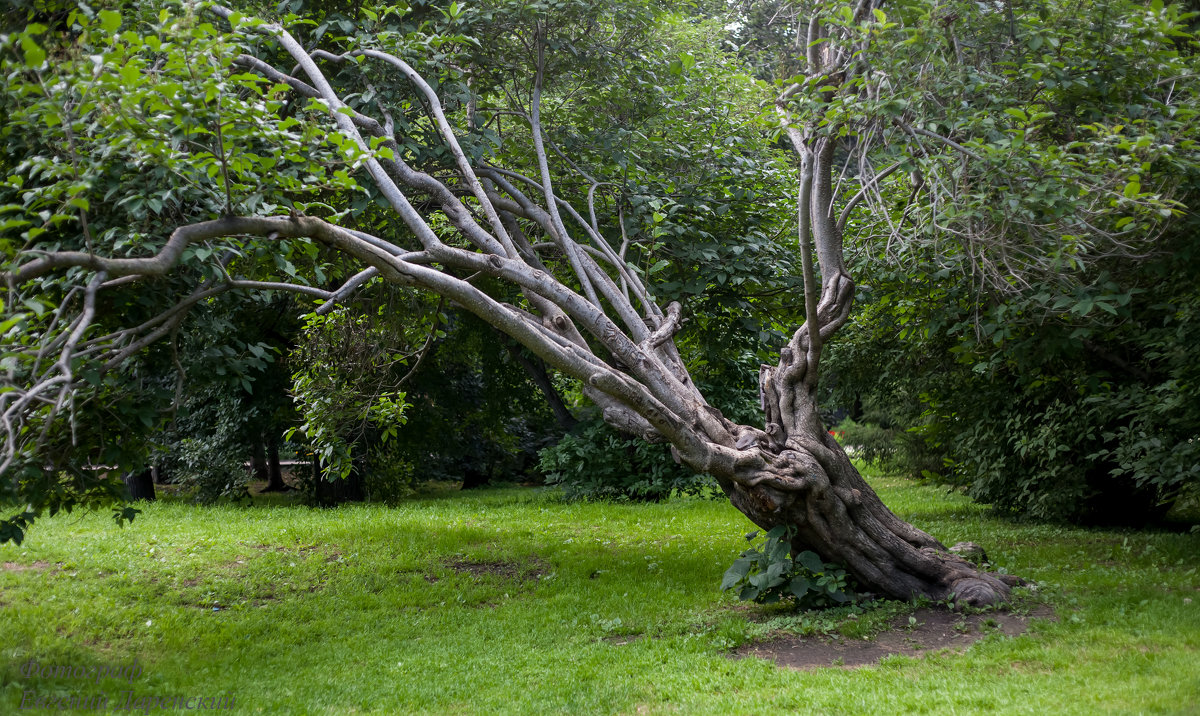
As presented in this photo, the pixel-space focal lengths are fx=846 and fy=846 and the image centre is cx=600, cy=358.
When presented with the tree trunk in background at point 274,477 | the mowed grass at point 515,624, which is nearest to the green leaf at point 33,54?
the mowed grass at point 515,624

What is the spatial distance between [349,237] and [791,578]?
4.38m

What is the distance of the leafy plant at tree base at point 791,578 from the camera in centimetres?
685

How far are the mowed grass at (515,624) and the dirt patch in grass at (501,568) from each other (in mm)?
41

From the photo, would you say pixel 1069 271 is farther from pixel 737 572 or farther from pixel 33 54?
pixel 33 54

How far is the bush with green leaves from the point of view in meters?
15.1

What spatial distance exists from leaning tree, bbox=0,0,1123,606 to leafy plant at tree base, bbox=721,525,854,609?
0.13 m

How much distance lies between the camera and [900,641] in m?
6.05

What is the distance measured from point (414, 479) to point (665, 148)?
1117 centimetres

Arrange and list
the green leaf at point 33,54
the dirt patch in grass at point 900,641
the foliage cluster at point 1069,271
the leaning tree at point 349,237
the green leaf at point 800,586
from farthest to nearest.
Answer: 1. the green leaf at point 800,586
2. the dirt patch in grass at point 900,641
3. the foliage cluster at point 1069,271
4. the leaning tree at point 349,237
5. the green leaf at point 33,54

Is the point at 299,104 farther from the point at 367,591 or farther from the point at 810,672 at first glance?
the point at 810,672

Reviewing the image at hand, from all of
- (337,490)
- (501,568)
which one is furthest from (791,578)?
(337,490)

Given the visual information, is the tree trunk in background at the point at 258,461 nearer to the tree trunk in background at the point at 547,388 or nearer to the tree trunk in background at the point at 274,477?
the tree trunk in background at the point at 274,477

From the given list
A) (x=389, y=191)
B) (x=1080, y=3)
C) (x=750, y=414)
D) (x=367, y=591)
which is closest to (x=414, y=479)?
(x=750, y=414)

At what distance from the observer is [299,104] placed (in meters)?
8.50
